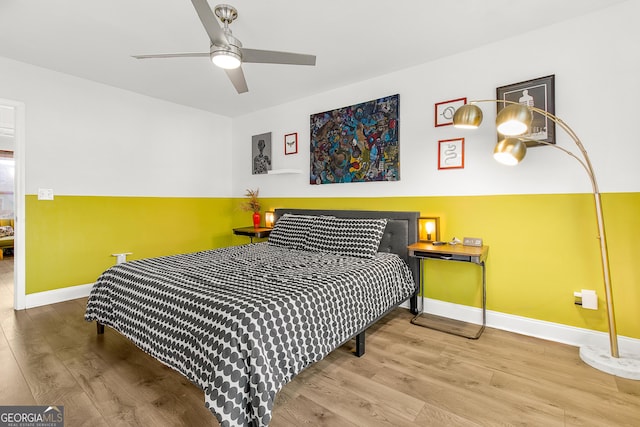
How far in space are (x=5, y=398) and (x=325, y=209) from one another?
308 cm

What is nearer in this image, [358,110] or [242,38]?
[242,38]

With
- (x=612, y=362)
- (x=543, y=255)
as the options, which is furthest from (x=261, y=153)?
(x=612, y=362)

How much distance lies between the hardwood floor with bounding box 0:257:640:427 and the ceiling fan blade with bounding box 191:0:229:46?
86.6 inches

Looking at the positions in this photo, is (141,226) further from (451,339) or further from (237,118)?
(451,339)

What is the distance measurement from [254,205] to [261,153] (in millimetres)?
807

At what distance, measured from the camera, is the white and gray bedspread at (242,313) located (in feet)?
4.64

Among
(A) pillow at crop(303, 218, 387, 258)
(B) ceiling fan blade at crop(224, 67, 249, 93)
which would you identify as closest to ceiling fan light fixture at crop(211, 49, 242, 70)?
(B) ceiling fan blade at crop(224, 67, 249, 93)

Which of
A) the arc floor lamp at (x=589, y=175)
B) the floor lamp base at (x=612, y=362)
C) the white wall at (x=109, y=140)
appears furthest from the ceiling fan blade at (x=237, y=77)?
the floor lamp base at (x=612, y=362)

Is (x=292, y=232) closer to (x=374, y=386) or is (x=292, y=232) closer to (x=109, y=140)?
(x=374, y=386)

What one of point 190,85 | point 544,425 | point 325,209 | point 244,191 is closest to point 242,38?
point 190,85

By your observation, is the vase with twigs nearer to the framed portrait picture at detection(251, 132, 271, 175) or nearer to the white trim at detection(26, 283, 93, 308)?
the framed portrait picture at detection(251, 132, 271, 175)

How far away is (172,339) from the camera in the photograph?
1.74 m

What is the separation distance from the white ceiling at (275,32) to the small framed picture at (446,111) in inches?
18.3

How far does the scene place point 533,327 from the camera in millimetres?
2637
